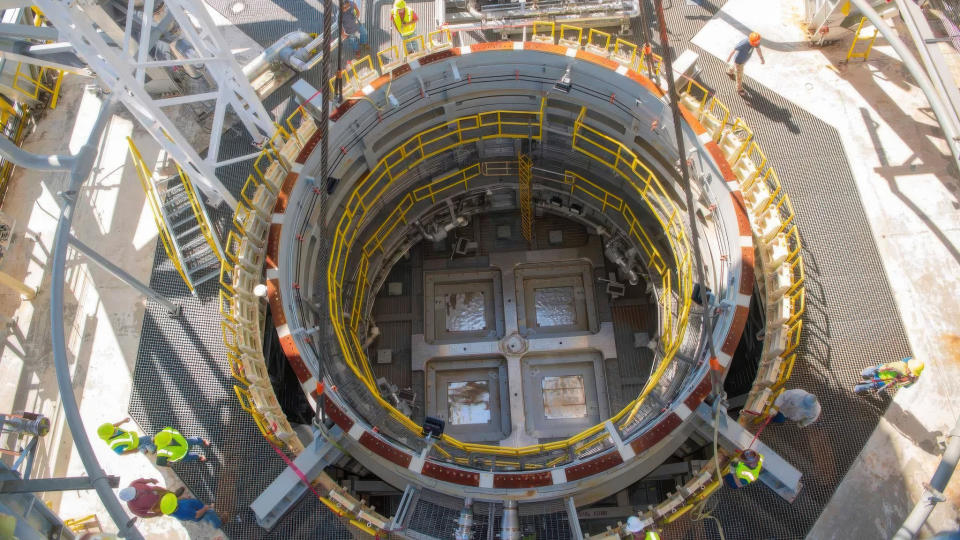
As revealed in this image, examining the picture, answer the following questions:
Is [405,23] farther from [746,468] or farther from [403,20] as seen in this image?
[746,468]

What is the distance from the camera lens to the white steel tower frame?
10.3 m

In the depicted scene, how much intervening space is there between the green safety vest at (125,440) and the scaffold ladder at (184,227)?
3612 millimetres

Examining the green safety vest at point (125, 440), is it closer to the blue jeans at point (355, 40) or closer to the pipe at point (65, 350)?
the pipe at point (65, 350)

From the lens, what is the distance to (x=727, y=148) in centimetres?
1355

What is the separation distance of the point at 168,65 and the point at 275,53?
5061mm

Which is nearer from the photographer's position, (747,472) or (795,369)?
(747,472)

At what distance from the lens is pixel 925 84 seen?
45.7ft

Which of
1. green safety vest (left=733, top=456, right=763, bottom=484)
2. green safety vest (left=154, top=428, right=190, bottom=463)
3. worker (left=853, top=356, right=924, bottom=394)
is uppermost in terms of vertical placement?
worker (left=853, top=356, right=924, bottom=394)

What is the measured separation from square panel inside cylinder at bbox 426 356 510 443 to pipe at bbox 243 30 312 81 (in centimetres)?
886

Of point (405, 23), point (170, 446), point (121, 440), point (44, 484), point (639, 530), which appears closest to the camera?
point (44, 484)

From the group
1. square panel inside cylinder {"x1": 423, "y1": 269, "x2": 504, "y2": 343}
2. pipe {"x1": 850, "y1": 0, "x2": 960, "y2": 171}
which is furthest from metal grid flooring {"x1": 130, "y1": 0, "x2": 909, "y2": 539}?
square panel inside cylinder {"x1": 423, "y1": 269, "x2": 504, "y2": 343}

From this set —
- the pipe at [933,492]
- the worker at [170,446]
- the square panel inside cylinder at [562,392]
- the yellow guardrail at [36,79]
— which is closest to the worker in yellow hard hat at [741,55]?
the square panel inside cylinder at [562,392]

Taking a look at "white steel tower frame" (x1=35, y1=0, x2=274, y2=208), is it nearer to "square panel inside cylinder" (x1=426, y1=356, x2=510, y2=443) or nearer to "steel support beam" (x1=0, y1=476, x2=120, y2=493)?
"steel support beam" (x1=0, y1=476, x2=120, y2=493)

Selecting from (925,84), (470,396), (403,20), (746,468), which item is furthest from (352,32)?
(746,468)
